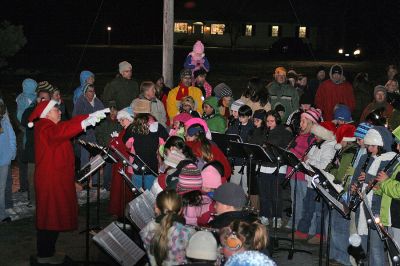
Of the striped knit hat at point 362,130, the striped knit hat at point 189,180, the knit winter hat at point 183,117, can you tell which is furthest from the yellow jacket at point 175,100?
the striped knit hat at point 189,180

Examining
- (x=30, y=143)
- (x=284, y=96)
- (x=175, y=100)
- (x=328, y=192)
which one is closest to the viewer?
(x=328, y=192)

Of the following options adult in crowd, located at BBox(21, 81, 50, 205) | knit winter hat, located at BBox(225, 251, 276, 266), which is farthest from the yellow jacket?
knit winter hat, located at BBox(225, 251, 276, 266)

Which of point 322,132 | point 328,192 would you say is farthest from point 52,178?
point 322,132

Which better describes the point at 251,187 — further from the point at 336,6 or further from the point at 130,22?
the point at 130,22

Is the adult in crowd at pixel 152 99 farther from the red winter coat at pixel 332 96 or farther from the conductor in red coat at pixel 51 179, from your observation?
the red winter coat at pixel 332 96

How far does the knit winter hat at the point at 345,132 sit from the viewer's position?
9.79 metres

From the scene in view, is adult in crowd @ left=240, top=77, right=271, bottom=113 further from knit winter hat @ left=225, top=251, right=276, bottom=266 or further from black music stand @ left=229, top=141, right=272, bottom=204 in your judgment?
knit winter hat @ left=225, top=251, right=276, bottom=266

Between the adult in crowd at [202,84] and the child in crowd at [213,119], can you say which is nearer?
the child in crowd at [213,119]

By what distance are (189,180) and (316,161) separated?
9.03 feet

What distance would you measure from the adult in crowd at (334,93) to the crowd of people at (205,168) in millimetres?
1262

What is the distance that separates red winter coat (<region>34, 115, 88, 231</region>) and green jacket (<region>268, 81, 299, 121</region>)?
6238 mm

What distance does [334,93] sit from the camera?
49.9 feet

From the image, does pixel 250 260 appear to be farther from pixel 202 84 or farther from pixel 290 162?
pixel 202 84

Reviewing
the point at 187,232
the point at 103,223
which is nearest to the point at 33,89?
the point at 103,223
